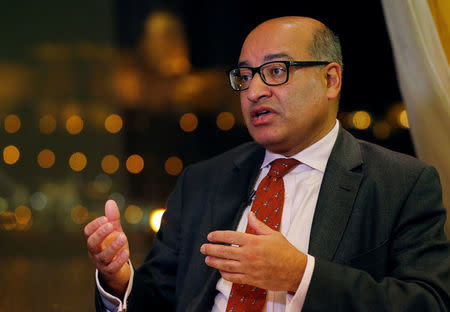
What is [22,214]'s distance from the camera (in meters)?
2.58

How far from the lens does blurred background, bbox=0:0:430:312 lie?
248cm

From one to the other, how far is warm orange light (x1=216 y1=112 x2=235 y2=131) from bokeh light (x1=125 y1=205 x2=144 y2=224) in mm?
695

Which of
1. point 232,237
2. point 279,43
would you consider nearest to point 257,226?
point 232,237

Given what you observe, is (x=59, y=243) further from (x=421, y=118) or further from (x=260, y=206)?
(x=421, y=118)

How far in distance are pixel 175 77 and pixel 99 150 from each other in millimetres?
636

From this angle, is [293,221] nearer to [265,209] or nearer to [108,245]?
[265,209]

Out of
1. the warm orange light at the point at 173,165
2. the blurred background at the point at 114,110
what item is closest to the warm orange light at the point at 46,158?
the blurred background at the point at 114,110

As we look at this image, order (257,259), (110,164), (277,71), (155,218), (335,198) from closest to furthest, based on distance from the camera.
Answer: (257,259) → (335,198) → (277,71) → (110,164) → (155,218)

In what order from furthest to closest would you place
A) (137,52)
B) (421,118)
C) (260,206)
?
(137,52)
(421,118)
(260,206)

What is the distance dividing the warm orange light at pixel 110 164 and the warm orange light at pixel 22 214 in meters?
0.47

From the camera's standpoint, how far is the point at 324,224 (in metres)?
1.46

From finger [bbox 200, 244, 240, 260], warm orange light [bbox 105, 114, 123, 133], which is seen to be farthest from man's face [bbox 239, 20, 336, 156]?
warm orange light [bbox 105, 114, 123, 133]

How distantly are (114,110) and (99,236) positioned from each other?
1585mm

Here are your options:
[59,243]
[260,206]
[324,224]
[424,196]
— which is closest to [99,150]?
[59,243]
